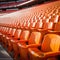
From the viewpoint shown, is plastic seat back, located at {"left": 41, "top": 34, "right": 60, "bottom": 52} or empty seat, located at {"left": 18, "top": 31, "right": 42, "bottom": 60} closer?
plastic seat back, located at {"left": 41, "top": 34, "right": 60, "bottom": 52}

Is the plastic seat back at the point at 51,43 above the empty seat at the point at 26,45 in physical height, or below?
above

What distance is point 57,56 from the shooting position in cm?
53

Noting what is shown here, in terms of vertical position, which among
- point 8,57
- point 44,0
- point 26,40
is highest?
point 44,0

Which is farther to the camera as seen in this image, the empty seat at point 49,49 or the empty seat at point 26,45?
the empty seat at point 26,45

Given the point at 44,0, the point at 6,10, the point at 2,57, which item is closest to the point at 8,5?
the point at 6,10

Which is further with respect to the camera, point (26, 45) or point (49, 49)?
point (26, 45)

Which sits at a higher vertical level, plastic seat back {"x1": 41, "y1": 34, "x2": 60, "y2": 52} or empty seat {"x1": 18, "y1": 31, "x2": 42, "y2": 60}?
plastic seat back {"x1": 41, "y1": 34, "x2": 60, "y2": 52}

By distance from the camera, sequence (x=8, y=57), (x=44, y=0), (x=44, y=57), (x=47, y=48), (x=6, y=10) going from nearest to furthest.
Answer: (x=44, y=57) → (x=47, y=48) → (x=8, y=57) → (x=44, y=0) → (x=6, y=10)

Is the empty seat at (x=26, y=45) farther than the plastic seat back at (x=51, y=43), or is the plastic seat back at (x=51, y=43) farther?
the empty seat at (x=26, y=45)

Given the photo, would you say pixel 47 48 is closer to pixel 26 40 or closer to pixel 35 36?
pixel 35 36

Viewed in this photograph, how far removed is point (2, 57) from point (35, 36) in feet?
1.19

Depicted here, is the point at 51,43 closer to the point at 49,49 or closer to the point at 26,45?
the point at 49,49

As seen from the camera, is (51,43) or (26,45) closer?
(51,43)

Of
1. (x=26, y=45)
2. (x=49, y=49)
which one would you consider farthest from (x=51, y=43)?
(x=26, y=45)
